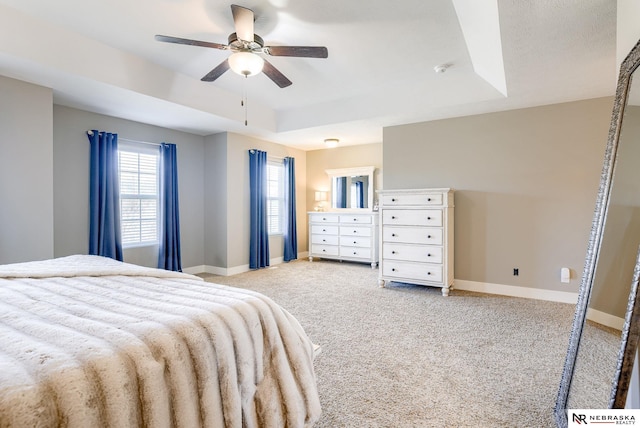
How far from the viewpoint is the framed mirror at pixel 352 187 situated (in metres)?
6.15

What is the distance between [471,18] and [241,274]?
4.45m

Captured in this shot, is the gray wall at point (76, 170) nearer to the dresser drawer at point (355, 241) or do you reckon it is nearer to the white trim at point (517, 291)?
the dresser drawer at point (355, 241)

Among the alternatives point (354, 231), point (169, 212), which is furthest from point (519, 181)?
point (169, 212)

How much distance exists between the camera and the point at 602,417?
123cm

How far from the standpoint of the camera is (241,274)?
17.0 feet

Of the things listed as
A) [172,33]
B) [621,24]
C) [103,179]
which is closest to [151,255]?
[103,179]

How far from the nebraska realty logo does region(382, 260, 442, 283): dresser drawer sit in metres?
2.54

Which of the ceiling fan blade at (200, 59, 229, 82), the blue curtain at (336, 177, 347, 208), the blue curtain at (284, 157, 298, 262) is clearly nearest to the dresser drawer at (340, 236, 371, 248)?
the blue curtain at (336, 177, 347, 208)

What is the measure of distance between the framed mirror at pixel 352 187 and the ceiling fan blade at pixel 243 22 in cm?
391

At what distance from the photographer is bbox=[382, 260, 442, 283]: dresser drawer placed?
13.0ft

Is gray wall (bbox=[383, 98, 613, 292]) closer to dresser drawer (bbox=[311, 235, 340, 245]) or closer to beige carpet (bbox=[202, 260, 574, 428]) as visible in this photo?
beige carpet (bbox=[202, 260, 574, 428])

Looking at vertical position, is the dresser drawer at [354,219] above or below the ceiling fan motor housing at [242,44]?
below

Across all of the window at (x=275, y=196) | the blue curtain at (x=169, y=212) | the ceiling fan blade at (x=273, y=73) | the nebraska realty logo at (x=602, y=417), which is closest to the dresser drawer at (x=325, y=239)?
the window at (x=275, y=196)

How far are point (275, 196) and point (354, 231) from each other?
1.68 m
